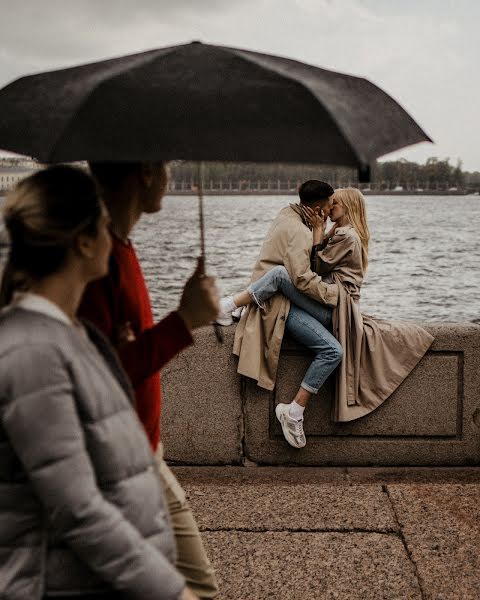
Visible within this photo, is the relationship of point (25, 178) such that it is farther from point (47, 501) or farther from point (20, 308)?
point (47, 501)

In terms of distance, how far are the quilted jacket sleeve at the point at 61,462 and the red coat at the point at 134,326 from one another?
47cm

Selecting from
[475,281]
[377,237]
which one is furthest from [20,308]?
[377,237]

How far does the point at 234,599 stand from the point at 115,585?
2196 millimetres

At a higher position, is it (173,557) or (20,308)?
(20,308)

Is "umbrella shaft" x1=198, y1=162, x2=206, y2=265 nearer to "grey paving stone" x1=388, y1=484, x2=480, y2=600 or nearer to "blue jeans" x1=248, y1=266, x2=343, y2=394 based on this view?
"grey paving stone" x1=388, y1=484, x2=480, y2=600

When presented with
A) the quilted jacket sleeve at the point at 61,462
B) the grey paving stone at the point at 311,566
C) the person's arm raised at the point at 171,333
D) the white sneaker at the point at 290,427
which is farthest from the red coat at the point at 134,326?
the white sneaker at the point at 290,427

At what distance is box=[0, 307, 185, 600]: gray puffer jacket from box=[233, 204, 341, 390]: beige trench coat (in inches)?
143

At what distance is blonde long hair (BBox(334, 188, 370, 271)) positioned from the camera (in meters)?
5.75

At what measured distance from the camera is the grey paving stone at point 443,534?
3.72 meters

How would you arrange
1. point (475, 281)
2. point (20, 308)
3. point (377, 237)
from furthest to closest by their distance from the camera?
point (377, 237) < point (475, 281) < point (20, 308)

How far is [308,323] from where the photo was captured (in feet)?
17.6

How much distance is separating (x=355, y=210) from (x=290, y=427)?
1.46 m

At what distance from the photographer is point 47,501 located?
1.48 metres

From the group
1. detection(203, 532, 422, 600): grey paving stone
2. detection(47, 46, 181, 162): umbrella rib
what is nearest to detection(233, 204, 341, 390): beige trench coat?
detection(203, 532, 422, 600): grey paving stone
